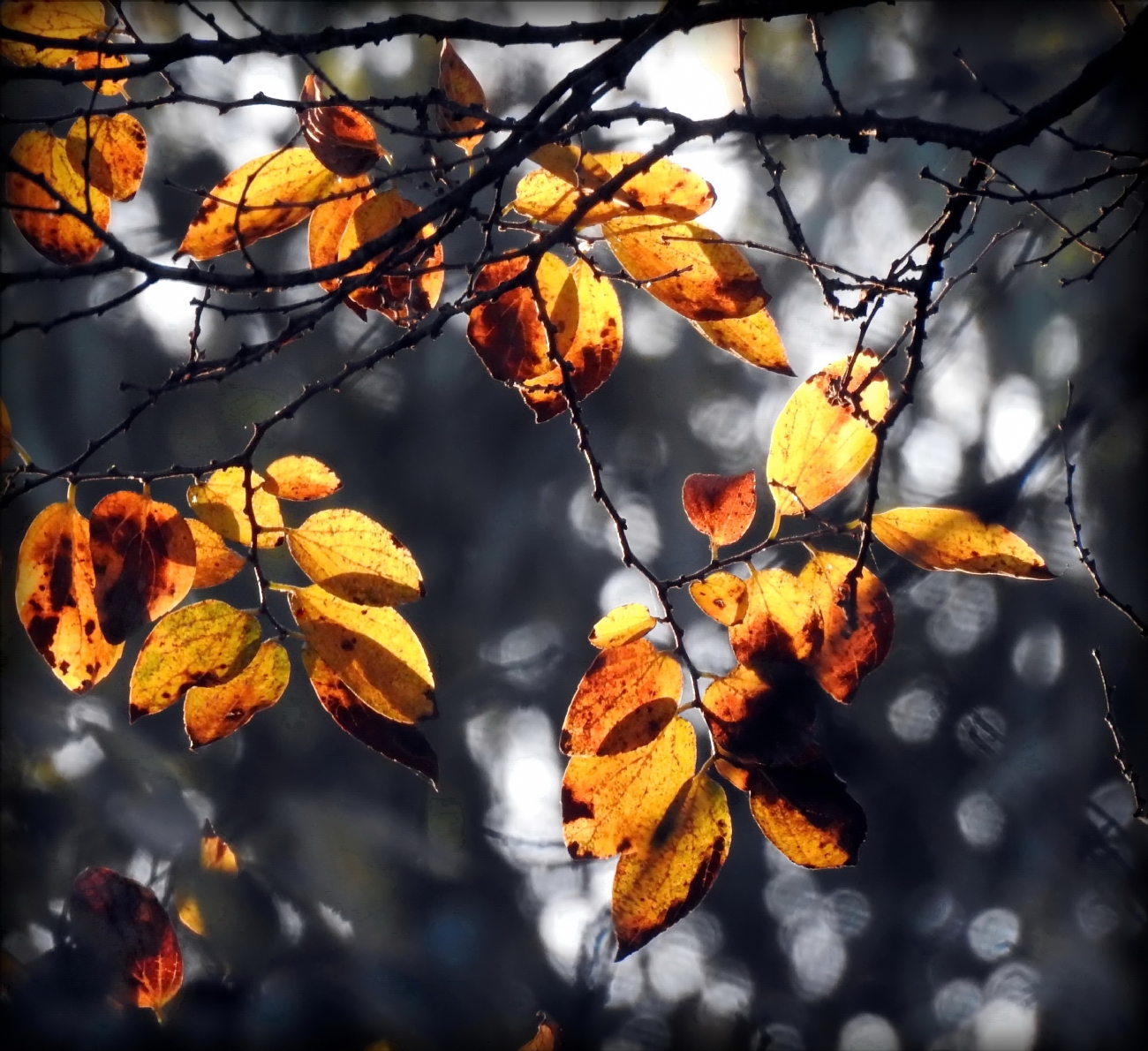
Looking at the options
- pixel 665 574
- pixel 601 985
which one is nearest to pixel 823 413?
pixel 665 574

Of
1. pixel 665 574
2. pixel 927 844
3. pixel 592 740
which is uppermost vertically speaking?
pixel 665 574

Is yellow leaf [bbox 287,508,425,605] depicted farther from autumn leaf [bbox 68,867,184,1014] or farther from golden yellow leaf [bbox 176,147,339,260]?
autumn leaf [bbox 68,867,184,1014]

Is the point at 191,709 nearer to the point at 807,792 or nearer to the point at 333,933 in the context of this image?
the point at 807,792

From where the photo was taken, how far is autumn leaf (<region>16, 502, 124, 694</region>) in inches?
15.4

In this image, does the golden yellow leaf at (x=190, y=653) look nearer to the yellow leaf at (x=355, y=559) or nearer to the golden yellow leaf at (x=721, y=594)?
the yellow leaf at (x=355, y=559)

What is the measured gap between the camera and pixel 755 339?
1.36ft

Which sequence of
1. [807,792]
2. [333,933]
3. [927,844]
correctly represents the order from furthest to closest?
[927,844] < [333,933] < [807,792]

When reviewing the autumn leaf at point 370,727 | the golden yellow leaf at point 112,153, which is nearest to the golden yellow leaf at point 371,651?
the autumn leaf at point 370,727

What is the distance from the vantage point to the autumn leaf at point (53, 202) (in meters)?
0.40

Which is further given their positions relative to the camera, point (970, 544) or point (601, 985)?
point (601, 985)

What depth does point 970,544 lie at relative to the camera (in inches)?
15.8

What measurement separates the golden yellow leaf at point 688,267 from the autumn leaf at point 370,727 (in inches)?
10.4

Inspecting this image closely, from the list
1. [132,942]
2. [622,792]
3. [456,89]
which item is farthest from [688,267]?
[132,942]

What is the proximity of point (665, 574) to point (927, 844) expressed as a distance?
89cm
